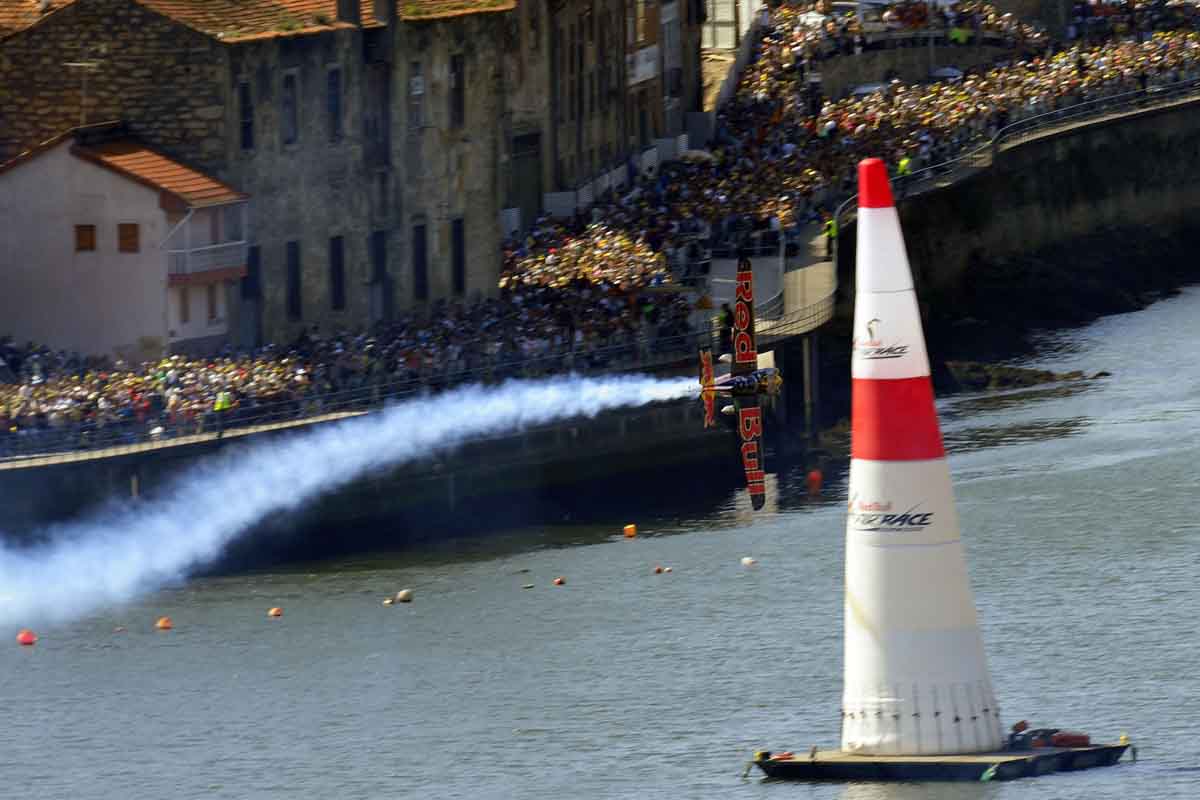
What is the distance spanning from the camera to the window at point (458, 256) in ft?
293

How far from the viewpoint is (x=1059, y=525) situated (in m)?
76.0

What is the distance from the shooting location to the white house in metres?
77.8

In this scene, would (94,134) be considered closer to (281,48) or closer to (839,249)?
(281,48)

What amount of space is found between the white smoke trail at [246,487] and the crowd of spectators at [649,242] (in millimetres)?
907

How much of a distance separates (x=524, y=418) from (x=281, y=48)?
10266 millimetres

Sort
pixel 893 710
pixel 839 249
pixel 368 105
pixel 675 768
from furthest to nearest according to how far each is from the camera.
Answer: pixel 839 249 < pixel 368 105 < pixel 675 768 < pixel 893 710

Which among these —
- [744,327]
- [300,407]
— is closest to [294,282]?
[300,407]

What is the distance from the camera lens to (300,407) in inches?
2977

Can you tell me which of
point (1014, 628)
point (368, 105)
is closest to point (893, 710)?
point (1014, 628)

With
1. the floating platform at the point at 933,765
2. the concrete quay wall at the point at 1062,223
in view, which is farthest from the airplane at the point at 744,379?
the concrete quay wall at the point at 1062,223

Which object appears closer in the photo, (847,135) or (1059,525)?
(1059,525)

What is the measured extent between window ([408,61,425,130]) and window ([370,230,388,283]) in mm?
2872

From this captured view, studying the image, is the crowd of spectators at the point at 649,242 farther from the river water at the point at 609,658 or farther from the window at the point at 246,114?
the window at the point at 246,114

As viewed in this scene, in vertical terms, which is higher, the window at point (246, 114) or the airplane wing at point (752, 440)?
the window at point (246, 114)
